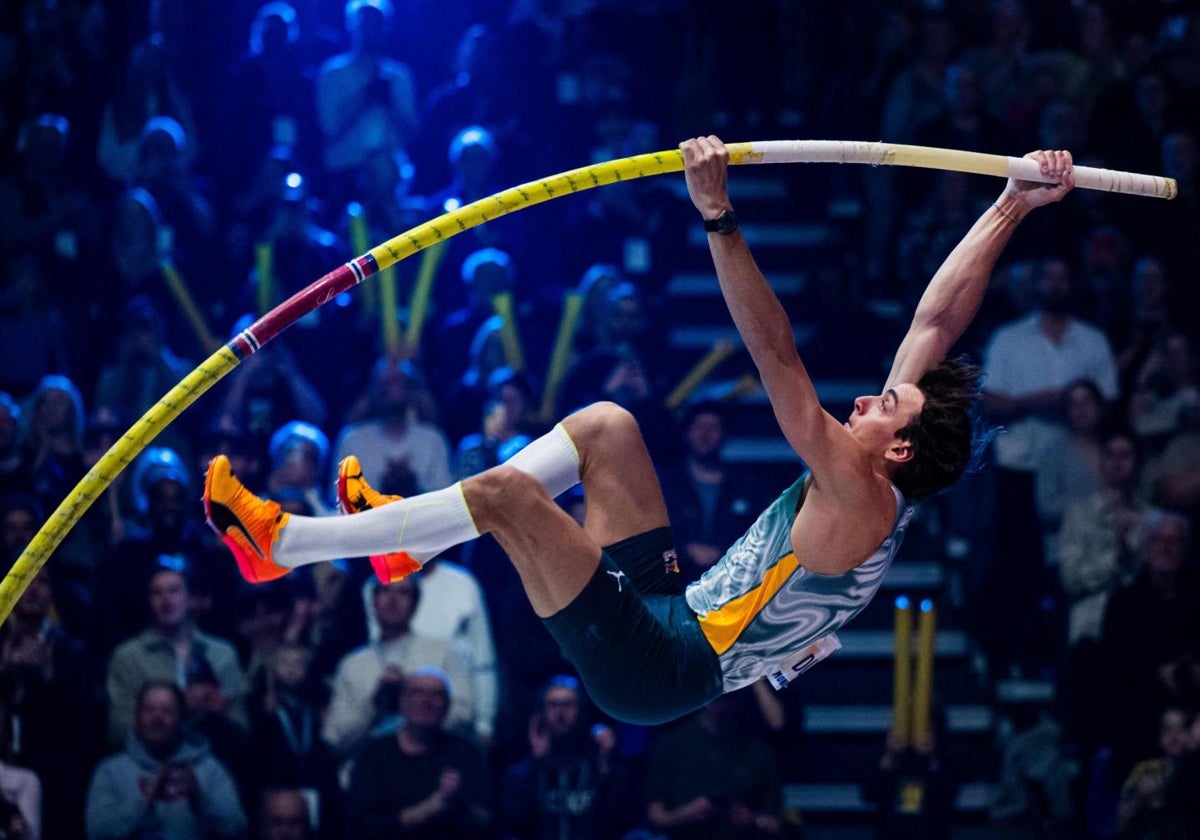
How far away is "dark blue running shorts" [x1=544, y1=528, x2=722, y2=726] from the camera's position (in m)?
4.99

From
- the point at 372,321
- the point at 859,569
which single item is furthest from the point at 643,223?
the point at 859,569

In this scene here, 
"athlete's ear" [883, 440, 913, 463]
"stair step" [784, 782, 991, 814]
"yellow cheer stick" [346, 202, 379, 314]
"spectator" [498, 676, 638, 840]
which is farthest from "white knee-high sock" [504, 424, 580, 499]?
"yellow cheer stick" [346, 202, 379, 314]

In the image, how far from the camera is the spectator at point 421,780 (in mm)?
Answer: 8062

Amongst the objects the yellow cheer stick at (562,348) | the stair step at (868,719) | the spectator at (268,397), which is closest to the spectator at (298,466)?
the spectator at (268,397)

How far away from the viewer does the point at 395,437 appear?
915cm

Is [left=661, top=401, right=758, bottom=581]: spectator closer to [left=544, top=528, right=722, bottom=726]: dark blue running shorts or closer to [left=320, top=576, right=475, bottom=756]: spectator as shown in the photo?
[left=320, top=576, right=475, bottom=756]: spectator

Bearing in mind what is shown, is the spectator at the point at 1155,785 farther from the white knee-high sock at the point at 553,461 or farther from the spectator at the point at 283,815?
the white knee-high sock at the point at 553,461

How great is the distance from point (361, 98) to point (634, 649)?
6.60m

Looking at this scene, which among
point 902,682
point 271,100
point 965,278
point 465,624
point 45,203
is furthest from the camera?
point 271,100

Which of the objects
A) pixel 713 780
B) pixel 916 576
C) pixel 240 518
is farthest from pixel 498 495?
pixel 916 576

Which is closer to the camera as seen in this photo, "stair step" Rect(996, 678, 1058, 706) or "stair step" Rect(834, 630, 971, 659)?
"stair step" Rect(996, 678, 1058, 706)

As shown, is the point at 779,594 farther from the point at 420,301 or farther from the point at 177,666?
the point at 420,301

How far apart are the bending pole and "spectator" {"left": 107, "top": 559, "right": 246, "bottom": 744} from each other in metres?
2.98

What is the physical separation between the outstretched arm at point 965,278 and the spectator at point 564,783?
335 cm
